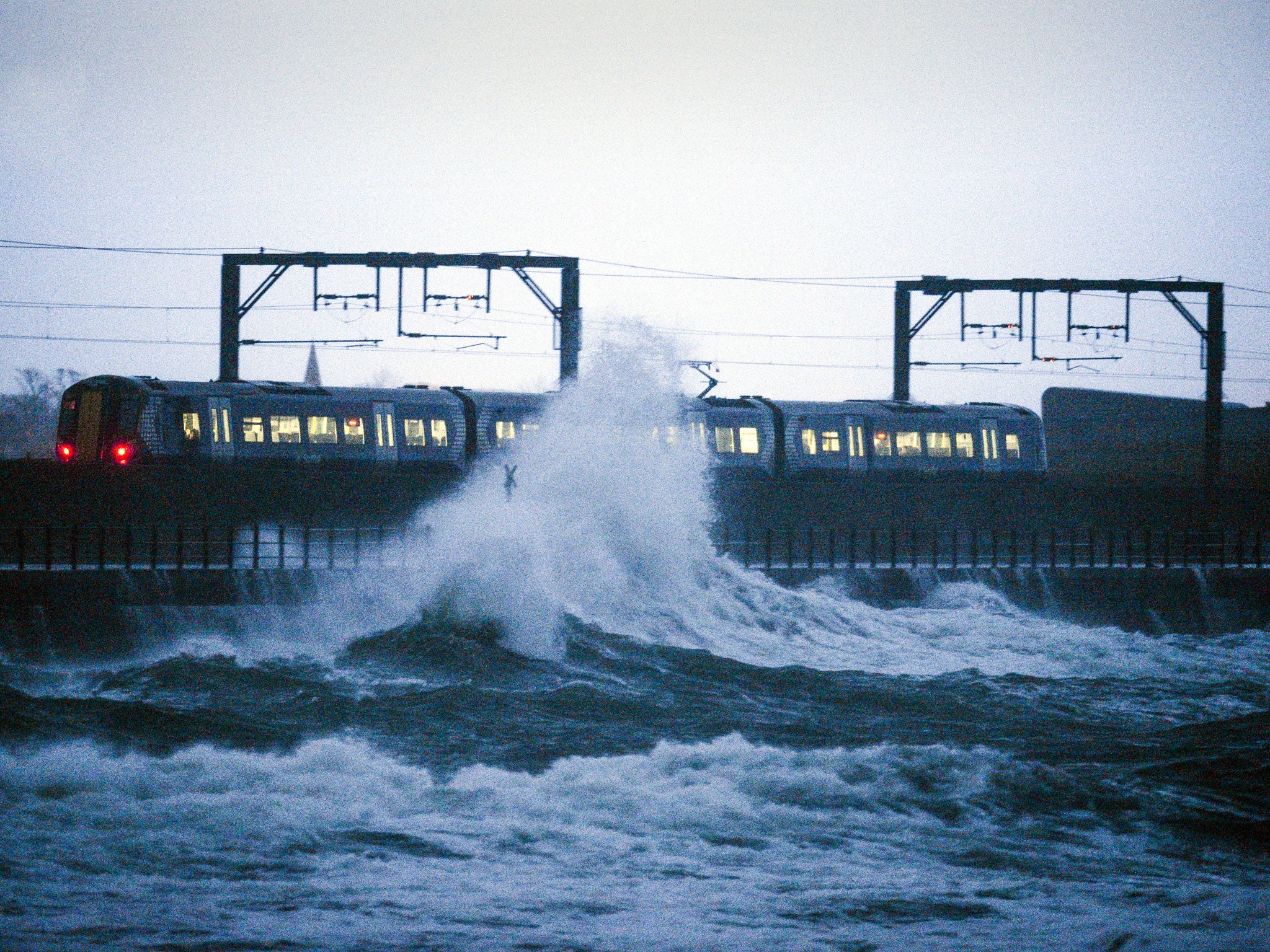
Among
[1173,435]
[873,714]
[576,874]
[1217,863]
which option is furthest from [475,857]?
[1173,435]

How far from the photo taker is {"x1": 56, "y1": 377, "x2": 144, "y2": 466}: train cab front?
27844 millimetres

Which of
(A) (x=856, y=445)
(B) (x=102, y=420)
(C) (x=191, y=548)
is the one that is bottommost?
(C) (x=191, y=548)

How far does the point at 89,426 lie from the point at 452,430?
773 cm

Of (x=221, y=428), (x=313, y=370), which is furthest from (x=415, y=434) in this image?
(x=313, y=370)

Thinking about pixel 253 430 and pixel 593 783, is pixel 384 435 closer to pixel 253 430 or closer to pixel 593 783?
pixel 253 430

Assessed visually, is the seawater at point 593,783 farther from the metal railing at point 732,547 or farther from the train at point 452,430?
the train at point 452,430

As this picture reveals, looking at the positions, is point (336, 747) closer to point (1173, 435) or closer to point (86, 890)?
point (86, 890)

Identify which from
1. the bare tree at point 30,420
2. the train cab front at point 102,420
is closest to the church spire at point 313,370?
the bare tree at point 30,420

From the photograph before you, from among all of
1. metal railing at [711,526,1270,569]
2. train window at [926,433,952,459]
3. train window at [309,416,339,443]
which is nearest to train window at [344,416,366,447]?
train window at [309,416,339,443]

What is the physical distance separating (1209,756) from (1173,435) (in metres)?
50.9

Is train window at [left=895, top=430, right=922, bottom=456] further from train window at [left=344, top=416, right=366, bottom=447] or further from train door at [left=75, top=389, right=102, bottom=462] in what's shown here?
train door at [left=75, top=389, right=102, bottom=462]

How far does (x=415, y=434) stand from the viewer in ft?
98.5

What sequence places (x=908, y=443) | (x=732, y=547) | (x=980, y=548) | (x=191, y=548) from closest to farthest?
(x=191, y=548) < (x=732, y=547) < (x=980, y=548) < (x=908, y=443)

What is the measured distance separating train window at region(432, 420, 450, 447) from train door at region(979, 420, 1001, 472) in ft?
45.2
